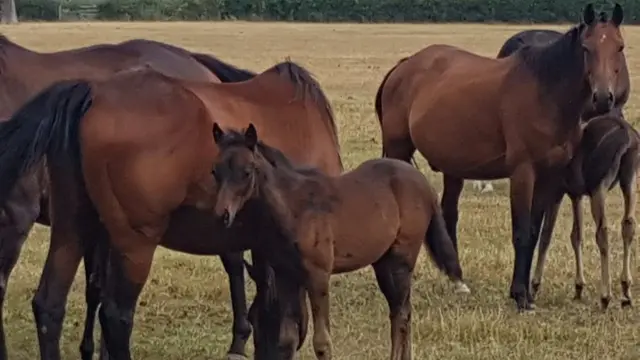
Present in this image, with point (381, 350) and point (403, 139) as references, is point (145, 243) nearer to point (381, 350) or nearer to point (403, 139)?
point (381, 350)

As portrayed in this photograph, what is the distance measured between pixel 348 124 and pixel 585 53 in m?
10.1

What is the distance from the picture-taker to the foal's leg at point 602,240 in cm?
870

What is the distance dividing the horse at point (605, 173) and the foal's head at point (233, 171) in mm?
3615

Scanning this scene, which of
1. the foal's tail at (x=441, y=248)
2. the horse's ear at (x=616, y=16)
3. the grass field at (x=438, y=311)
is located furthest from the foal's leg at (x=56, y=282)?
the horse's ear at (x=616, y=16)

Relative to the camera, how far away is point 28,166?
6.58 m

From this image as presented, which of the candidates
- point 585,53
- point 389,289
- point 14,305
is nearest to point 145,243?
point 389,289

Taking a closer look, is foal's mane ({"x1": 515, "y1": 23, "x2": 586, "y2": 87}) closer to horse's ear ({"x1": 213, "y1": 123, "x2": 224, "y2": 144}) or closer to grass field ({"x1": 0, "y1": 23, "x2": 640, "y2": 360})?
grass field ({"x1": 0, "y1": 23, "x2": 640, "y2": 360})

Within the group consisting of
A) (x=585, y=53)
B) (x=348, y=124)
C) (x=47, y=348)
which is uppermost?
(x=585, y=53)

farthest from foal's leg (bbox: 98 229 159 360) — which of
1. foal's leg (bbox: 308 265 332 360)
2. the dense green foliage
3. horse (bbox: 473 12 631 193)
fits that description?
the dense green foliage

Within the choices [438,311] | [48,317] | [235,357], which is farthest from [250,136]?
[438,311]

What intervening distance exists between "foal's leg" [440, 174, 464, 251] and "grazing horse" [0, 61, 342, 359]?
3.56 meters

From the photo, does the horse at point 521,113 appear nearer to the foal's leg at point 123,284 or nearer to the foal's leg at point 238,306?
the foal's leg at point 238,306

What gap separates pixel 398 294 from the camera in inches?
271

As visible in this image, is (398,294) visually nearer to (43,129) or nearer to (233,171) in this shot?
(233,171)
